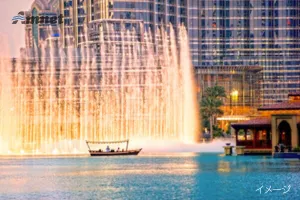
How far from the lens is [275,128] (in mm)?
120125

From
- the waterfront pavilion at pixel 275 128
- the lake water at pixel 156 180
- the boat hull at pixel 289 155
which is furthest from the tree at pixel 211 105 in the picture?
the lake water at pixel 156 180

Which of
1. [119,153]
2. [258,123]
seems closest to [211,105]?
[119,153]

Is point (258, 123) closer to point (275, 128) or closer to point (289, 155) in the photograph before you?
point (275, 128)

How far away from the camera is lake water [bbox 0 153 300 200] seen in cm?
6744

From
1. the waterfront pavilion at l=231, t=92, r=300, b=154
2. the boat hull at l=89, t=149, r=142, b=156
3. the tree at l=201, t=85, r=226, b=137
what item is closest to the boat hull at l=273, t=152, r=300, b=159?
the waterfront pavilion at l=231, t=92, r=300, b=154

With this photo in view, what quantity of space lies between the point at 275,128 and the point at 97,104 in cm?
5348

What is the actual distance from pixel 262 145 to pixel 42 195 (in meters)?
63.4

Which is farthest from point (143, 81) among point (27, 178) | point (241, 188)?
point (241, 188)

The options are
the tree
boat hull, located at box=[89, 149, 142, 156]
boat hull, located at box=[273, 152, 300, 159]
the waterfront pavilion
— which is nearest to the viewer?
boat hull, located at box=[273, 152, 300, 159]

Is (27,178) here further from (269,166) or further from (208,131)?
(208,131)

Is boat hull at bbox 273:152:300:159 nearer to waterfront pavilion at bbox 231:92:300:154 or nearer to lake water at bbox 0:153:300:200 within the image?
waterfront pavilion at bbox 231:92:300:154

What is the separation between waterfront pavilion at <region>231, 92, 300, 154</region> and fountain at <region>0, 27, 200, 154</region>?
21084 millimetres

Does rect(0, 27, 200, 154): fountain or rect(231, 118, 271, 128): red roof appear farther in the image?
rect(0, 27, 200, 154): fountain

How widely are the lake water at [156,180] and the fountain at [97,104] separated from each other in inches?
1695
